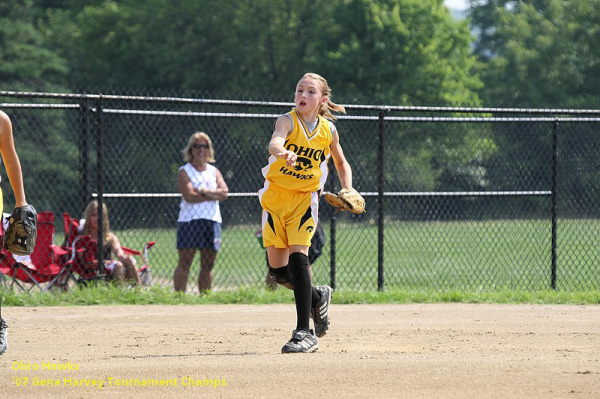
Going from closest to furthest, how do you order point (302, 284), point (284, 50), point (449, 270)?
point (302, 284) < point (449, 270) < point (284, 50)

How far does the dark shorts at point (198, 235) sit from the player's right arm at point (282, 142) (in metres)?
4.15

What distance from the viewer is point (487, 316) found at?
9.55 metres

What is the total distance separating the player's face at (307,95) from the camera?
6.86 m

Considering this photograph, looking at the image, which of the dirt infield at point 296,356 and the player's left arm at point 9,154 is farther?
the player's left arm at point 9,154

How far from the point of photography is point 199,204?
10883mm

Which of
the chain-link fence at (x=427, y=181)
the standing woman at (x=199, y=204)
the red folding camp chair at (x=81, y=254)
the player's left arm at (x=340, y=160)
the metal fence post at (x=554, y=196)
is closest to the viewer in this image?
the player's left arm at (x=340, y=160)

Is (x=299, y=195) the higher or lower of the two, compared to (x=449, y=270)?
higher

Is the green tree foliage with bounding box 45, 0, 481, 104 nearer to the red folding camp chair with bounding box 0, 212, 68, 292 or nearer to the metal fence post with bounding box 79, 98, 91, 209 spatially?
the metal fence post with bounding box 79, 98, 91, 209

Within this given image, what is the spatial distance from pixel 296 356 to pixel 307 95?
1826 mm

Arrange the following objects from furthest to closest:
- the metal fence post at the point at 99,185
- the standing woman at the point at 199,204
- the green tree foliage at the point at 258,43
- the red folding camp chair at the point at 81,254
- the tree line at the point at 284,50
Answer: the green tree foliage at the point at 258,43
the tree line at the point at 284,50
the standing woman at the point at 199,204
the red folding camp chair at the point at 81,254
the metal fence post at the point at 99,185

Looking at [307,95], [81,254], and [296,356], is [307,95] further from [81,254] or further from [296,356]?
[81,254]

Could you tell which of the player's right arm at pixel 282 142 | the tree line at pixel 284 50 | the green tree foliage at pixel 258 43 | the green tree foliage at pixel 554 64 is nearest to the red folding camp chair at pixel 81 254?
the player's right arm at pixel 282 142

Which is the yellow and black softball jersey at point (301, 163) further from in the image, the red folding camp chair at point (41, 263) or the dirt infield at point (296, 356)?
the red folding camp chair at point (41, 263)

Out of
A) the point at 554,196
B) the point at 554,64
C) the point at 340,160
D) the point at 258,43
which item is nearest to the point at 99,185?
the point at 340,160
